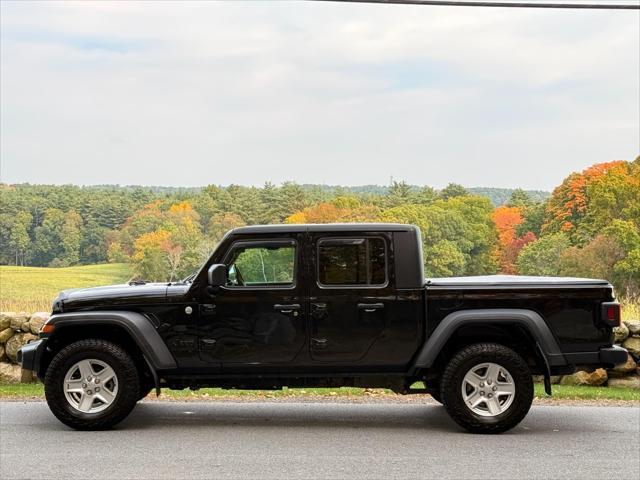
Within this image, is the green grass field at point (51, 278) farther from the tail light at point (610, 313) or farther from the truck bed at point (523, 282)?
the tail light at point (610, 313)

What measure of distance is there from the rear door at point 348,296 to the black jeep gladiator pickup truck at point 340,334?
12mm

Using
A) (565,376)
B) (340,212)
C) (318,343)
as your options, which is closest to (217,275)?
(318,343)

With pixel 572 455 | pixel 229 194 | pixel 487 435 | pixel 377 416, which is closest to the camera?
pixel 572 455

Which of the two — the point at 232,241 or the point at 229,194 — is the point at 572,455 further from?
the point at 229,194

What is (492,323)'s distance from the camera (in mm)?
8234

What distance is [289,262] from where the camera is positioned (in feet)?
27.7

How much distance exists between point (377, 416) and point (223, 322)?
2.18 metres

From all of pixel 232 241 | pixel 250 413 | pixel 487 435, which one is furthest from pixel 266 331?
pixel 487 435

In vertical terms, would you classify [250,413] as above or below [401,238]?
below

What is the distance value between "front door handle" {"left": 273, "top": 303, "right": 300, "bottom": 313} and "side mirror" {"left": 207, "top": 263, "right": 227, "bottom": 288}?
567 millimetres

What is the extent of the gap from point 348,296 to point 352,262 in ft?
1.16

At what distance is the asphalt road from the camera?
6.81m

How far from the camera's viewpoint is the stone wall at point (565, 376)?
41.1ft

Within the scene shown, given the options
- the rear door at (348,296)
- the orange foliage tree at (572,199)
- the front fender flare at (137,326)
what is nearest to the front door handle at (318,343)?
the rear door at (348,296)
